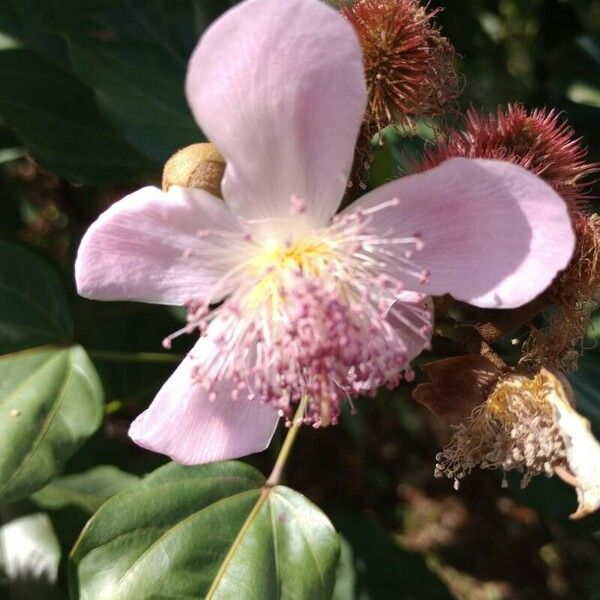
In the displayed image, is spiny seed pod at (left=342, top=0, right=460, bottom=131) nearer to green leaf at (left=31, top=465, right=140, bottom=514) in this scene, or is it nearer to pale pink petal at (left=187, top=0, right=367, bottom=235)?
pale pink petal at (left=187, top=0, right=367, bottom=235)

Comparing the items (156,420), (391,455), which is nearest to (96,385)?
(156,420)

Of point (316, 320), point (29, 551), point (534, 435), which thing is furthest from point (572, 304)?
point (29, 551)

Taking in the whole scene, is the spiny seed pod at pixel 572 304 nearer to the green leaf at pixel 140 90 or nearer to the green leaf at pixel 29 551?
the green leaf at pixel 140 90

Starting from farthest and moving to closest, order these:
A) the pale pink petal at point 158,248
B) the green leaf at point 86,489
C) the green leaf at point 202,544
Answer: the green leaf at point 86,489 → the green leaf at point 202,544 → the pale pink petal at point 158,248

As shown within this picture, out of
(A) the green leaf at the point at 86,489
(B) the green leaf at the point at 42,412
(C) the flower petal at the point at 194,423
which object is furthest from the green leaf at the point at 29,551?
(C) the flower petal at the point at 194,423

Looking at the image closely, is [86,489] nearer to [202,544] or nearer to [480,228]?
[202,544]

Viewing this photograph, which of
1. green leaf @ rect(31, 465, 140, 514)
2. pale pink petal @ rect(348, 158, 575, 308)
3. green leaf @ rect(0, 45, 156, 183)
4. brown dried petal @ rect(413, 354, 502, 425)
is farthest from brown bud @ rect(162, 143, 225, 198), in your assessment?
green leaf @ rect(31, 465, 140, 514)

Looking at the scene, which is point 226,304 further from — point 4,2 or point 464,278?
point 4,2
